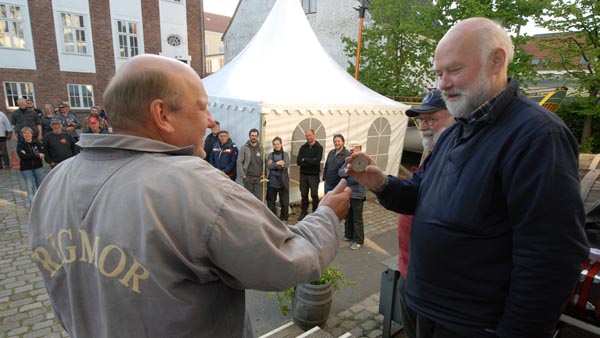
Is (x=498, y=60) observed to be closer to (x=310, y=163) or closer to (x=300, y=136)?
(x=310, y=163)

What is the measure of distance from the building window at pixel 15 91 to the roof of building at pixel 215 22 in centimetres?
3691

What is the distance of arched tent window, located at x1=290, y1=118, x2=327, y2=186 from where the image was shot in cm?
791

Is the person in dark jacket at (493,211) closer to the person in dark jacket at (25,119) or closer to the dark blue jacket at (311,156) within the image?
the dark blue jacket at (311,156)

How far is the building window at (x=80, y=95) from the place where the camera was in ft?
65.9

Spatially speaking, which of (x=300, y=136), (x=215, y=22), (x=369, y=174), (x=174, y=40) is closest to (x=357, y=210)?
(x=300, y=136)

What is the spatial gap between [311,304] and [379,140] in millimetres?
6866

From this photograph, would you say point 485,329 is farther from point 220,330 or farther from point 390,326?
point 390,326

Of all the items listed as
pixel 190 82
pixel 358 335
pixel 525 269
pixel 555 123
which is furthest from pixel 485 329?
pixel 358 335

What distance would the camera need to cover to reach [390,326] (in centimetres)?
338

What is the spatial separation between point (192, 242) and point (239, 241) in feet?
0.42

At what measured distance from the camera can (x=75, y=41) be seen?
19828 mm

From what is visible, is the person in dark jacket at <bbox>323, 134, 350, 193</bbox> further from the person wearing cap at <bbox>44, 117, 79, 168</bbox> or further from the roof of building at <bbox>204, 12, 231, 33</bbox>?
the roof of building at <bbox>204, 12, 231, 33</bbox>

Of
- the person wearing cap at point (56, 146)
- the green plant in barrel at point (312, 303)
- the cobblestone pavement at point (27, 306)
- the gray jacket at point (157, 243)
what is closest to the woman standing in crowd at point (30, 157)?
the person wearing cap at point (56, 146)

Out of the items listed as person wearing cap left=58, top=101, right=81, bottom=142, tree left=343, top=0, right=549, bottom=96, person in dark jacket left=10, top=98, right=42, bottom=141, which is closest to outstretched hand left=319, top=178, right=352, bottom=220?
person wearing cap left=58, top=101, right=81, bottom=142
